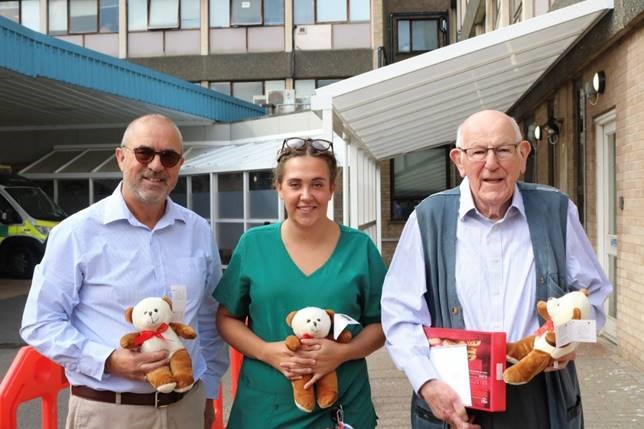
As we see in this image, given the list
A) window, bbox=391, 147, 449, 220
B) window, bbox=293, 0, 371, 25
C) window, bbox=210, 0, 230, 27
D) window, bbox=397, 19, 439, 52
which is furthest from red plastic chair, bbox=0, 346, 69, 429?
window, bbox=397, 19, 439, 52

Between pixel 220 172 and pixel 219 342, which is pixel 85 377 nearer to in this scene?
pixel 219 342

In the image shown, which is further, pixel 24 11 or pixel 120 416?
pixel 24 11

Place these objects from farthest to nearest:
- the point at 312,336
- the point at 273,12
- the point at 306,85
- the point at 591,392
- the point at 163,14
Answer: the point at 163,14, the point at 306,85, the point at 273,12, the point at 591,392, the point at 312,336

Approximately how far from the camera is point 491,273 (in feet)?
8.54

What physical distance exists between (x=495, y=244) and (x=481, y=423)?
645 mm

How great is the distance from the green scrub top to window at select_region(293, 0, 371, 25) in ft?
75.3

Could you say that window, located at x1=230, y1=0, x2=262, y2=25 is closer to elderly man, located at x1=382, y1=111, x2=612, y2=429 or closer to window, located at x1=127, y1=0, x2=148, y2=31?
window, located at x1=127, y1=0, x2=148, y2=31

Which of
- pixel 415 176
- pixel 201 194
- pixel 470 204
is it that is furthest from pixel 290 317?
pixel 415 176

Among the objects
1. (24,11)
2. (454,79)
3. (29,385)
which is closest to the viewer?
(29,385)

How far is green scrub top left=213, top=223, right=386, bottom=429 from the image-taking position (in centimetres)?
279

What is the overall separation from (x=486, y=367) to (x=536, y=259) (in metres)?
0.43

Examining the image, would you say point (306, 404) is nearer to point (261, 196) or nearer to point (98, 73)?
point (98, 73)

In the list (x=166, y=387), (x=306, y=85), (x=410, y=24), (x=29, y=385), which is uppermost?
(x=410, y=24)

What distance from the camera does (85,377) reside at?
278 cm
